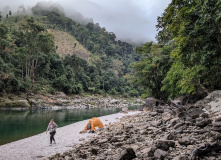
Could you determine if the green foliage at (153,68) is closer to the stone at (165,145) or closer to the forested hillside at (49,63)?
the forested hillside at (49,63)

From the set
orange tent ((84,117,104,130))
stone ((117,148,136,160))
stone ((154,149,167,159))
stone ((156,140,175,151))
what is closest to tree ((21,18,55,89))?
orange tent ((84,117,104,130))

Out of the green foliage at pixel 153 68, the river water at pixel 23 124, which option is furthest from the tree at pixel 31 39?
the green foliage at pixel 153 68

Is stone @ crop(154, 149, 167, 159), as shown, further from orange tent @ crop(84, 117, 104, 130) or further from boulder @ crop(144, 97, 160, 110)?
boulder @ crop(144, 97, 160, 110)

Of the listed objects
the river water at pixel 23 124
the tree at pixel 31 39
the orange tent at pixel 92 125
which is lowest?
the river water at pixel 23 124

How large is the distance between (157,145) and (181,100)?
17780 millimetres

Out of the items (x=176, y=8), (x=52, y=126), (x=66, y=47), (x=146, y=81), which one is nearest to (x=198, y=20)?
(x=176, y=8)

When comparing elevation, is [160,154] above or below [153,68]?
below

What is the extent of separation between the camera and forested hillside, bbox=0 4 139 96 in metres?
55.7

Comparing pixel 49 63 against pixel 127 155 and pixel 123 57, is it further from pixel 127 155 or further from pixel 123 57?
pixel 123 57

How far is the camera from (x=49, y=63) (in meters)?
70.8

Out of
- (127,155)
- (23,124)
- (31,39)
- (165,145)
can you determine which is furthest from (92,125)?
(31,39)

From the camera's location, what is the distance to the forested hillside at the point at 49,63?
5566cm

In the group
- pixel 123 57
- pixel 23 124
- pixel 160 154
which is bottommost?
pixel 23 124

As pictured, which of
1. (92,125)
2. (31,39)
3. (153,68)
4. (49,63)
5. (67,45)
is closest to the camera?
(92,125)
